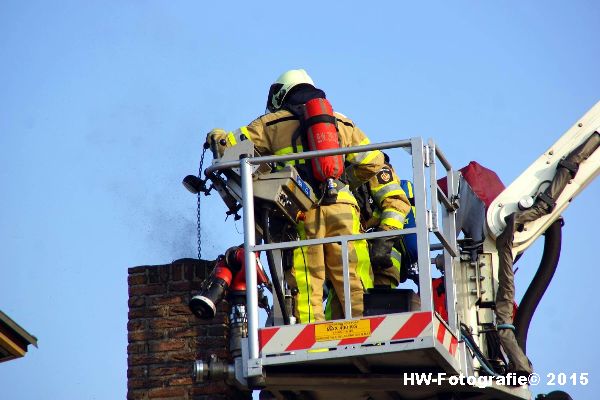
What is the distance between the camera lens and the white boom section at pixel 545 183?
13016 mm

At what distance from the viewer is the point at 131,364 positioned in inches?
506

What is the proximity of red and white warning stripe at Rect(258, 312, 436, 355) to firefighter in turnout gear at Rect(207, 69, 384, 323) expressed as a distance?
575 mm

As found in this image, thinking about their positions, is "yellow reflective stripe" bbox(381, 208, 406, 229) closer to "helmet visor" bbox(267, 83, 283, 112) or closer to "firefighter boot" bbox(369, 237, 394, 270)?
"firefighter boot" bbox(369, 237, 394, 270)

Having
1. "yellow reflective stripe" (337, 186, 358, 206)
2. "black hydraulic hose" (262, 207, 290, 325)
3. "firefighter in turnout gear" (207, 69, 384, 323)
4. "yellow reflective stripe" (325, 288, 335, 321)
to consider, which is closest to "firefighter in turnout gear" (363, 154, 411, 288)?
"firefighter in turnout gear" (207, 69, 384, 323)

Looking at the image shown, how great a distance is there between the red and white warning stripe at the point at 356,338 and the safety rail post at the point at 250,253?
72 millimetres

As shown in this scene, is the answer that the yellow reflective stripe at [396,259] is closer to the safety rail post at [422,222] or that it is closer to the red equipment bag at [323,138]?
the red equipment bag at [323,138]

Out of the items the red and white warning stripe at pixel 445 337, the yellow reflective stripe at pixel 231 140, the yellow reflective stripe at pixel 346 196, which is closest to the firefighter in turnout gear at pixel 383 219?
the yellow reflective stripe at pixel 346 196

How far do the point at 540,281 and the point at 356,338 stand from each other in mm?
2703

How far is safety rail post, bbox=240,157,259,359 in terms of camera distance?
1104 centimetres

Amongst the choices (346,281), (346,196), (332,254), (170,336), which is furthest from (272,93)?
(346,281)

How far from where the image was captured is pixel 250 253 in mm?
11180

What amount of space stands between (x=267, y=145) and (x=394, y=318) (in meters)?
2.11

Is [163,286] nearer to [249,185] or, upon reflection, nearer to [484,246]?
[249,185]

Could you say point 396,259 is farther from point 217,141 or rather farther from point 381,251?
point 217,141
